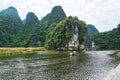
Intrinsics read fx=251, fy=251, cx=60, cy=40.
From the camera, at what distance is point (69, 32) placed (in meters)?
117

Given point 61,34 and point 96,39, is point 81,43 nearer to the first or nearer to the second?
point 61,34

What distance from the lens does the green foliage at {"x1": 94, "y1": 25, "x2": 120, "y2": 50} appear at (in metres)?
169

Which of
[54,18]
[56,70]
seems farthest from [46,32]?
[56,70]

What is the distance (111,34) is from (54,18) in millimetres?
43070

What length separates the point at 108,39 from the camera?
177 metres

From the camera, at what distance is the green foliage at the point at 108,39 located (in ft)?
554

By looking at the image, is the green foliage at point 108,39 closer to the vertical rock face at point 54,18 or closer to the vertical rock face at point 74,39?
the vertical rock face at point 54,18

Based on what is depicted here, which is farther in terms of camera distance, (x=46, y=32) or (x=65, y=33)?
(x=46, y=32)

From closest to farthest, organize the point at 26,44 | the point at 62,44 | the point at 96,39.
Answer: the point at 62,44, the point at 26,44, the point at 96,39

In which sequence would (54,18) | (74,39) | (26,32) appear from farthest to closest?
(26,32), (54,18), (74,39)

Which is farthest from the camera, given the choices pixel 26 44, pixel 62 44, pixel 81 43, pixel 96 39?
pixel 96 39

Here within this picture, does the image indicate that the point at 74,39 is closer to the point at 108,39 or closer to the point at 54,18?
the point at 108,39

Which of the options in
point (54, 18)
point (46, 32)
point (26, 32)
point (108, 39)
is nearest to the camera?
point (46, 32)

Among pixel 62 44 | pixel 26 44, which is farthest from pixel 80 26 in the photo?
pixel 26 44
